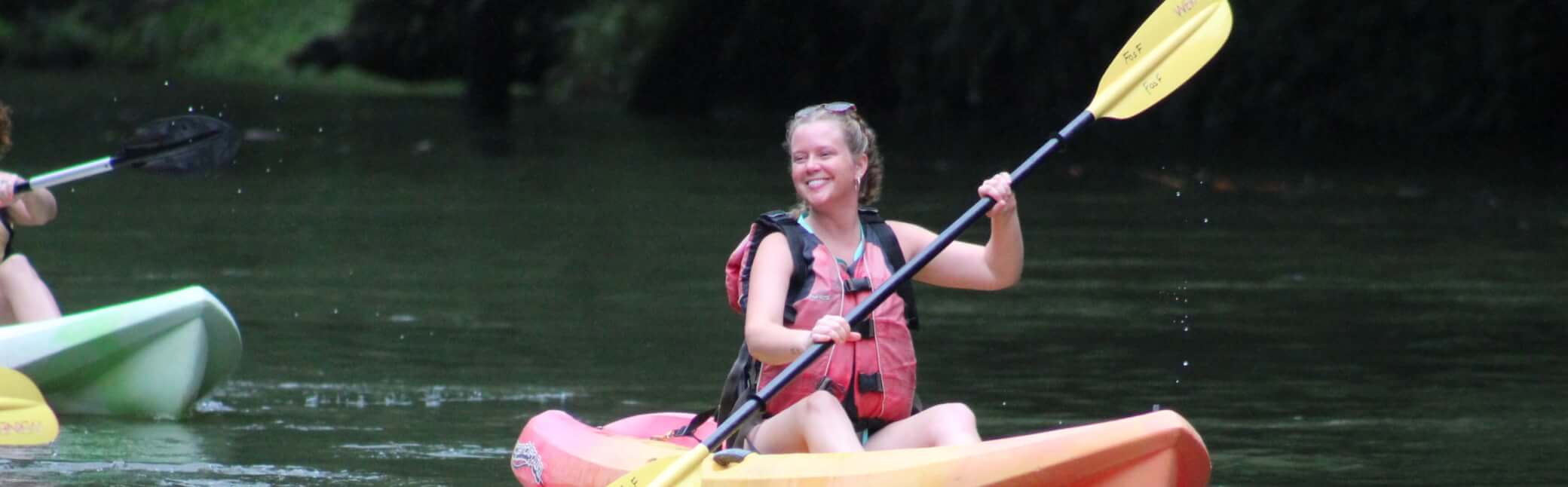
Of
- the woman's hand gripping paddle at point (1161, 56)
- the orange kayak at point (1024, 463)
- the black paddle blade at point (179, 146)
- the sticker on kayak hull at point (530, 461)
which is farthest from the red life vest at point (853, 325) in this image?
the black paddle blade at point (179, 146)

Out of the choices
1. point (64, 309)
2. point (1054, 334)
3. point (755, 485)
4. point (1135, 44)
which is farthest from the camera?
point (64, 309)

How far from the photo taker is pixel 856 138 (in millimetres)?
4996

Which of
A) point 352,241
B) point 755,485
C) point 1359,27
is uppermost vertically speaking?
point 1359,27

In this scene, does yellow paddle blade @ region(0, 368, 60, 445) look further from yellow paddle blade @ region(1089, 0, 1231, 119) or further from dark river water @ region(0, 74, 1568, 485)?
yellow paddle blade @ region(1089, 0, 1231, 119)

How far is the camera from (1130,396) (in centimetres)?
733

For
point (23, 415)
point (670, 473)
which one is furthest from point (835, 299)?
point (23, 415)

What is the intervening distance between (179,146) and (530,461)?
3.15m

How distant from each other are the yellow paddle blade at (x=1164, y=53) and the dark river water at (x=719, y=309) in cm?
90

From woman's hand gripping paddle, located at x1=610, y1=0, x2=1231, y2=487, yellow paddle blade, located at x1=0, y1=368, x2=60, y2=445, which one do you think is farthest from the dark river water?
woman's hand gripping paddle, located at x1=610, y1=0, x2=1231, y2=487

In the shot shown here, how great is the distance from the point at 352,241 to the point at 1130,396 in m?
A: 5.68

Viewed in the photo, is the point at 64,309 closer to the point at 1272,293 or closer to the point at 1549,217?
the point at 1272,293

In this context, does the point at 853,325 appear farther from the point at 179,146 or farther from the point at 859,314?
the point at 179,146

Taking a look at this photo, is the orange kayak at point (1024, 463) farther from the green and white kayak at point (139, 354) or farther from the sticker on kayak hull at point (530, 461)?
the green and white kayak at point (139, 354)

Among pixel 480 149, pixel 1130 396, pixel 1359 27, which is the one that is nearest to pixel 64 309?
pixel 1130 396
